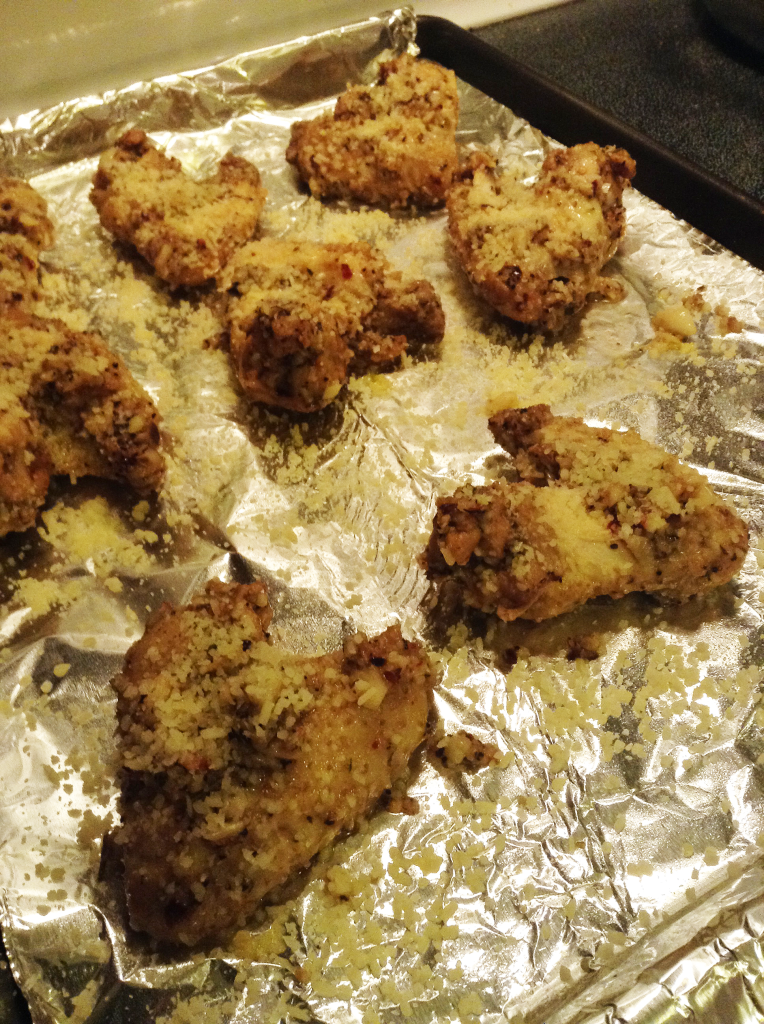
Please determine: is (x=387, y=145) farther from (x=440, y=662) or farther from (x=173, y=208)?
(x=440, y=662)

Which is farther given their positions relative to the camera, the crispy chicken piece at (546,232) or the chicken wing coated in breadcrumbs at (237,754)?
the crispy chicken piece at (546,232)

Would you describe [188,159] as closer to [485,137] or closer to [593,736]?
[485,137]

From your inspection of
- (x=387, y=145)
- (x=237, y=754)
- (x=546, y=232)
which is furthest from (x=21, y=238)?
(x=237, y=754)

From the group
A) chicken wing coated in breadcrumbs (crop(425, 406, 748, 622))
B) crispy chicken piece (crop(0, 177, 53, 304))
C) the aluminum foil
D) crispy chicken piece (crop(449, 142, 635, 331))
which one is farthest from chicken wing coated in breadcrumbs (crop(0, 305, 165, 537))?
crispy chicken piece (crop(449, 142, 635, 331))

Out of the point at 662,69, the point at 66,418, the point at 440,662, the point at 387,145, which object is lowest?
the point at 440,662

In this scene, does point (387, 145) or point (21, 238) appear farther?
point (387, 145)

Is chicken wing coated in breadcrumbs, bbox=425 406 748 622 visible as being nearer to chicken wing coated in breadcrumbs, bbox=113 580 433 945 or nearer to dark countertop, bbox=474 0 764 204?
chicken wing coated in breadcrumbs, bbox=113 580 433 945

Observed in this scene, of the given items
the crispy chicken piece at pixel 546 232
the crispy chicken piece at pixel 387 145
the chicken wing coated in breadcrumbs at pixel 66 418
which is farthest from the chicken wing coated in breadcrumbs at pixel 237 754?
the crispy chicken piece at pixel 387 145

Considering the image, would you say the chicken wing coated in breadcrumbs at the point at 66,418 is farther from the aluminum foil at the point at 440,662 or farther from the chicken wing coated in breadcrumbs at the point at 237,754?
the chicken wing coated in breadcrumbs at the point at 237,754
